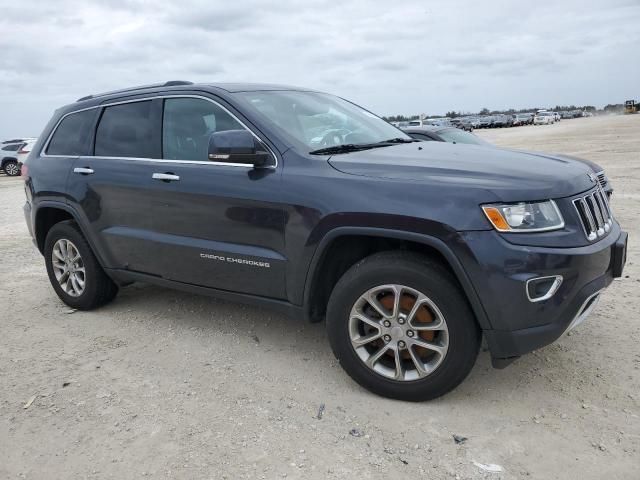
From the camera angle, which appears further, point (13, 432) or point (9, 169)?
point (9, 169)

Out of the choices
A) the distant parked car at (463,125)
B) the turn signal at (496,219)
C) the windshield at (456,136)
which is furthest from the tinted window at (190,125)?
the distant parked car at (463,125)

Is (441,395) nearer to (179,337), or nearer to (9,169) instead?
(179,337)

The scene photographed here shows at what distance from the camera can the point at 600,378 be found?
344cm

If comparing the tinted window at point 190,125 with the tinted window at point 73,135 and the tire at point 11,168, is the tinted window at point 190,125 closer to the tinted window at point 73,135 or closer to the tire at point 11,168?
the tinted window at point 73,135

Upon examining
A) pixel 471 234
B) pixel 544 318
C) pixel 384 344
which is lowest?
pixel 384 344

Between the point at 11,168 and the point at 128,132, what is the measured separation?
910 inches

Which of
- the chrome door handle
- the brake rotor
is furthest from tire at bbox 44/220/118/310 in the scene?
the brake rotor

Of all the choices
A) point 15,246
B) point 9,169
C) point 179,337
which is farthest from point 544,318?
point 9,169

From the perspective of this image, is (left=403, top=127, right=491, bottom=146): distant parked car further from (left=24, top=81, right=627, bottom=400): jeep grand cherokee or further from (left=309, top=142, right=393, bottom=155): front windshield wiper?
(left=309, top=142, right=393, bottom=155): front windshield wiper

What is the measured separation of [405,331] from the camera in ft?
10.4

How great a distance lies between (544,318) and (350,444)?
1.15 metres

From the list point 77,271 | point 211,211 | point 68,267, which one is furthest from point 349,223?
point 68,267

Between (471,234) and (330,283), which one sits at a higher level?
(471,234)

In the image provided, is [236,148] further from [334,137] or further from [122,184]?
[122,184]
